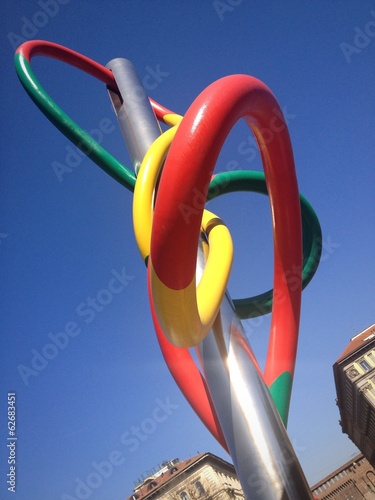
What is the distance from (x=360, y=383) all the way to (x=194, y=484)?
62.2 ft

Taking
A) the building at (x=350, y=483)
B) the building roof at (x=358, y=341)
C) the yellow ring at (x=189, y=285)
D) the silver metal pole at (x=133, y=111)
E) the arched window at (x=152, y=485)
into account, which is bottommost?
the building at (x=350, y=483)

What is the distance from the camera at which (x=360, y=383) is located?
1545 inches

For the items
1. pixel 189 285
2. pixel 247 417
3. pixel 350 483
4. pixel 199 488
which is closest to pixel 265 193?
pixel 189 285

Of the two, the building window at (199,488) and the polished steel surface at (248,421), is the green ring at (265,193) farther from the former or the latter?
the building window at (199,488)

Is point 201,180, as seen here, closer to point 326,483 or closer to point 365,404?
point 365,404

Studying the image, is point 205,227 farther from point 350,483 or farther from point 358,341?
point 350,483

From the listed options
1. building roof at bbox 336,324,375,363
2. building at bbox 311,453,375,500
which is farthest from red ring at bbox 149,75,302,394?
building at bbox 311,453,375,500

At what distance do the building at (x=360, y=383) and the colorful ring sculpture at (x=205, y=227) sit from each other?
4011 centimetres

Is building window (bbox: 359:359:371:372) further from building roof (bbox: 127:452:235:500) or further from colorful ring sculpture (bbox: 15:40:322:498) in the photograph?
colorful ring sculpture (bbox: 15:40:322:498)

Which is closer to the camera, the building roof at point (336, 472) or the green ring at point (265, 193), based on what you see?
the green ring at point (265, 193)

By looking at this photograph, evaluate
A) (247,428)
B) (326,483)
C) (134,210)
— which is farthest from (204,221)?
(326,483)

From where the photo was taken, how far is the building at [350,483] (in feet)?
144

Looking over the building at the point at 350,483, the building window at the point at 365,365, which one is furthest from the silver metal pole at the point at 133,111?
the building at the point at 350,483

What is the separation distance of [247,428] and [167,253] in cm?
113
